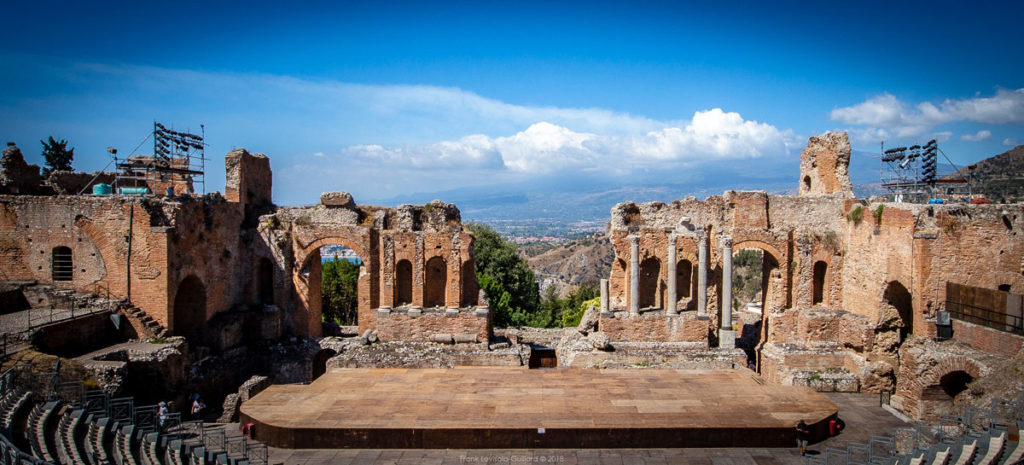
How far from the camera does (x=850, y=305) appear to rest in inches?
939

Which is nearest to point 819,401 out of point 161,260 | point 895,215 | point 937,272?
point 937,272

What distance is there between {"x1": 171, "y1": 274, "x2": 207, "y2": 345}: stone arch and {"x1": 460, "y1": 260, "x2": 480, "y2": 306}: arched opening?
9.73m

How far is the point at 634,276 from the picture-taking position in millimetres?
23500

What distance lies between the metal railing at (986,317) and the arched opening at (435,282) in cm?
1794

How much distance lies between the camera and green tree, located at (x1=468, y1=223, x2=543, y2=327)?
37.5 metres

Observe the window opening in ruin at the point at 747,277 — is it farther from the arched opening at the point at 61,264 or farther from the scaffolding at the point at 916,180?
the arched opening at the point at 61,264

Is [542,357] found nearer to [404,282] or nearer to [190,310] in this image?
[404,282]

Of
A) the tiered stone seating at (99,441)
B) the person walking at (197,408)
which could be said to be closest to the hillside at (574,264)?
the person walking at (197,408)

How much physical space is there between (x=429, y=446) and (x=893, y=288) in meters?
16.9

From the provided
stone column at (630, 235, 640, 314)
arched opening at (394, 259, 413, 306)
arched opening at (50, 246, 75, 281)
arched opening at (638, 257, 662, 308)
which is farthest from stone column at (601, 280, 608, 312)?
arched opening at (50, 246, 75, 281)

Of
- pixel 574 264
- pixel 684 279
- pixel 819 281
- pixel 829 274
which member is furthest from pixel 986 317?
pixel 574 264

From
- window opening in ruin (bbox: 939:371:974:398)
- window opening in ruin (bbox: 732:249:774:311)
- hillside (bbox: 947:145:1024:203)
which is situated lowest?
window opening in ruin (bbox: 732:249:774:311)

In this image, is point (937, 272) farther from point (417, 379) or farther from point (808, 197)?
point (417, 379)

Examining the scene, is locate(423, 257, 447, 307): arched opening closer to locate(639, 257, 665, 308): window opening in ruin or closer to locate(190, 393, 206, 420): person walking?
locate(639, 257, 665, 308): window opening in ruin
